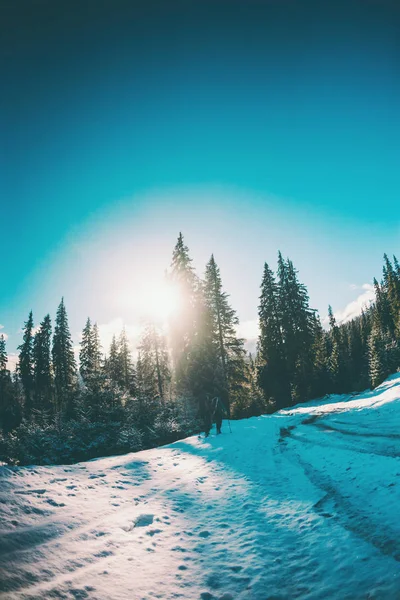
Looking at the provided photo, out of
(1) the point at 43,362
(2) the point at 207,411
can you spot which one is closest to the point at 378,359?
(2) the point at 207,411

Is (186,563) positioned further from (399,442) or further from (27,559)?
(399,442)

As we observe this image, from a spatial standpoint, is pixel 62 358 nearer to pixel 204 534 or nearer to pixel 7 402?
pixel 7 402

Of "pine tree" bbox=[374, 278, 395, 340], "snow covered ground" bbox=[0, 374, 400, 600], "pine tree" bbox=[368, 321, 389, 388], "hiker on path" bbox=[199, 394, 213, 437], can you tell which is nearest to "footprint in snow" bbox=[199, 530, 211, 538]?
"snow covered ground" bbox=[0, 374, 400, 600]

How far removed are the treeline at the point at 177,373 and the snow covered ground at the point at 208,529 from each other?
26.4 feet

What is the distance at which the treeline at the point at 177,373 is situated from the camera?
52.3 ft

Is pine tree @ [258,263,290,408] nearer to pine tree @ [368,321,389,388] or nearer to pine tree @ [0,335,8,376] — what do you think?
pine tree @ [368,321,389,388]

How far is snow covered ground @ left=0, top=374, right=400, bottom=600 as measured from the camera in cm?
338

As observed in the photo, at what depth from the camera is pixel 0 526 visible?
4043mm

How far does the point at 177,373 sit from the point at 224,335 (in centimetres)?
723

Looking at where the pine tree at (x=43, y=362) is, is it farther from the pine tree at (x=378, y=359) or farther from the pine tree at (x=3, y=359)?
the pine tree at (x=378, y=359)

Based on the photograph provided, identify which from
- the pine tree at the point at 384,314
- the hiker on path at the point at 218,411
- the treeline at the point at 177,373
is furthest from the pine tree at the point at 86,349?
the pine tree at the point at 384,314

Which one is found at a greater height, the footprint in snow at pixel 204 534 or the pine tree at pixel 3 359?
the pine tree at pixel 3 359

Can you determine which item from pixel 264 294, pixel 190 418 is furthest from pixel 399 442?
pixel 264 294

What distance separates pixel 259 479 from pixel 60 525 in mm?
4949
